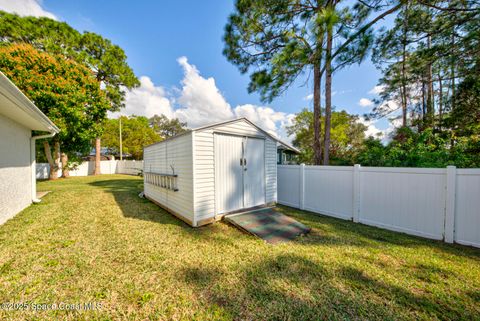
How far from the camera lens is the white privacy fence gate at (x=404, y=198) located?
2.98 meters

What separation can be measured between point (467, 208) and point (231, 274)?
420 centimetres

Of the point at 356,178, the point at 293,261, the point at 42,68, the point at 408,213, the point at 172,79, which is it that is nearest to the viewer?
the point at 293,261

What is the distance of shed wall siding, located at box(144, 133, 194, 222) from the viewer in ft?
12.6

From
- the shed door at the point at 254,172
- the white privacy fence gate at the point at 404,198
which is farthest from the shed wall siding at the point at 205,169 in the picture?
the white privacy fence gate at the point at 404,198

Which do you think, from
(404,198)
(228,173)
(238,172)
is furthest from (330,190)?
(228,173)

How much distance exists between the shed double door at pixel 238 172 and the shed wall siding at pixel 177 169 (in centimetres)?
64

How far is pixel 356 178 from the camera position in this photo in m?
4.23

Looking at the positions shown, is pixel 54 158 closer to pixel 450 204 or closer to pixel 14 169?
pixel 14 169

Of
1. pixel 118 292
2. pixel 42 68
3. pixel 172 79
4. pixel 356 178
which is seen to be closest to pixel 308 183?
pixel 356 178

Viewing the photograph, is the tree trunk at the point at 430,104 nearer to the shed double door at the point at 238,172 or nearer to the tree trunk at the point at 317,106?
the tree trunk at the point at 317,106

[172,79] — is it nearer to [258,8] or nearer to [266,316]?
Answer: [258,8]

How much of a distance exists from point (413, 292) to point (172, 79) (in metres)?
13.8

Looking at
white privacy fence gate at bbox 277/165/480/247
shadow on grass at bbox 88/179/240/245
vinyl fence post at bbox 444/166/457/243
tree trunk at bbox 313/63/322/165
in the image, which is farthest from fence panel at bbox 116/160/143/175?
vinyl fence post at bbox 444/166/457/243

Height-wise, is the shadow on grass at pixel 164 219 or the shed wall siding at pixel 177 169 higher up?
the shed wall siding at pixel 177 169
